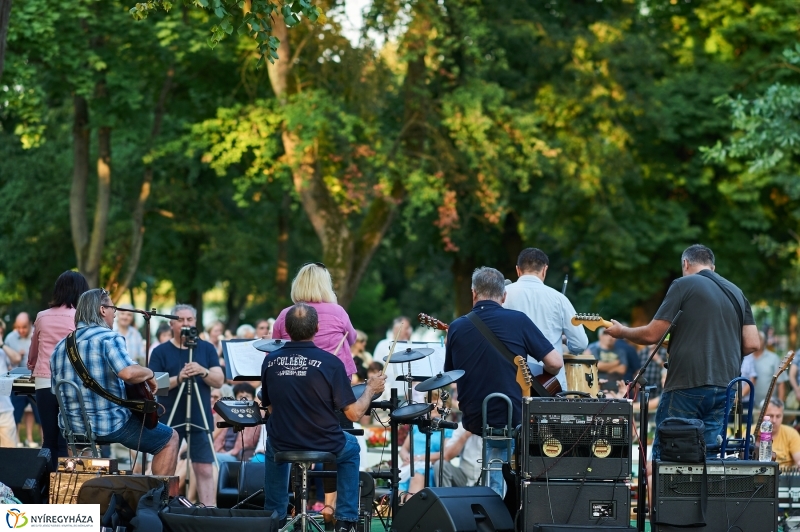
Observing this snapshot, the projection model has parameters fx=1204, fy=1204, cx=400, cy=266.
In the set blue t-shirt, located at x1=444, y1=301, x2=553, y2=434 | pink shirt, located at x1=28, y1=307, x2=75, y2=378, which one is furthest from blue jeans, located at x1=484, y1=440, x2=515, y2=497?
pink shirt, located at x1=28, y1=307, x2=75, y2=378

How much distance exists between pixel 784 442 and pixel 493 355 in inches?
169

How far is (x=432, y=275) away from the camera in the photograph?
119 feet

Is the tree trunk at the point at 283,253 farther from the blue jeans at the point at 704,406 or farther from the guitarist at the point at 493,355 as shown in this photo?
the blue jeans at the point at 704,406

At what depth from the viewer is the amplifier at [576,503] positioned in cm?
793

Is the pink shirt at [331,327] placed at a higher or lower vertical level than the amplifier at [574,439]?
higher

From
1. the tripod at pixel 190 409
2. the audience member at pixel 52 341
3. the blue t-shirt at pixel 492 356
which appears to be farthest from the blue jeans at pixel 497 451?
the audience member at pixel 52 341

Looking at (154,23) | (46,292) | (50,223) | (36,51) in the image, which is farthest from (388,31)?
(46,292)

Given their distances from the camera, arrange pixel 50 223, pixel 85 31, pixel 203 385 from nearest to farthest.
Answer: pixel 203 385 → pixel 85 31 → pixel 50 223

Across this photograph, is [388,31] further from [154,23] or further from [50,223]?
[50,223]

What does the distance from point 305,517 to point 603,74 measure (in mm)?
18366

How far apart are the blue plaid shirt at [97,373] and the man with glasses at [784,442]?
623cm

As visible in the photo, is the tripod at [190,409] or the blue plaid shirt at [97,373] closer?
the blue plaid shirt at [97,373]

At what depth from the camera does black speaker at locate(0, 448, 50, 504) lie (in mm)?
8758

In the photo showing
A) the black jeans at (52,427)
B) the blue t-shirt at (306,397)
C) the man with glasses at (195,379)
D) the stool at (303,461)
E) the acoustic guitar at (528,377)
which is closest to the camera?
the stool at (303,461)
